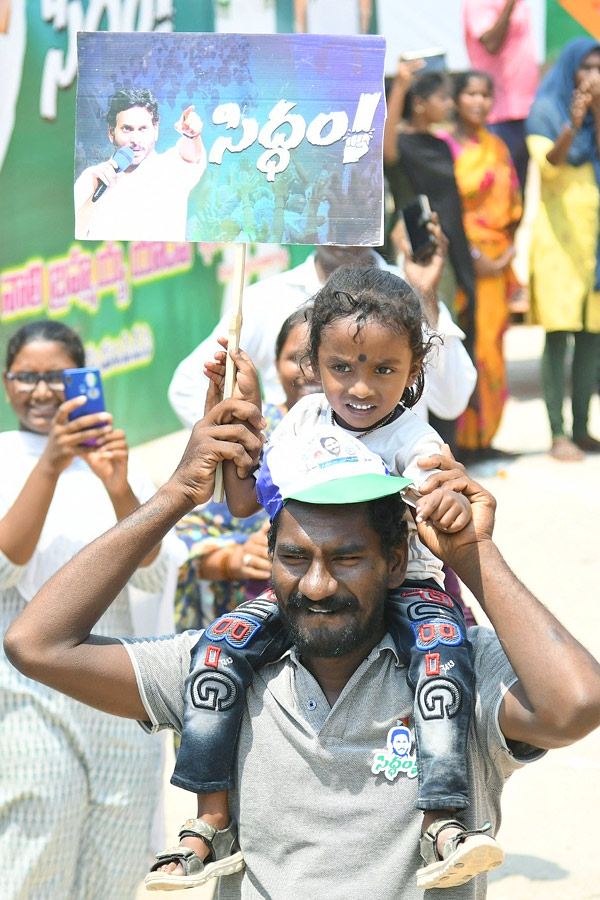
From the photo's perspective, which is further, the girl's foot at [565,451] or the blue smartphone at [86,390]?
the girl's foot at [565,451]

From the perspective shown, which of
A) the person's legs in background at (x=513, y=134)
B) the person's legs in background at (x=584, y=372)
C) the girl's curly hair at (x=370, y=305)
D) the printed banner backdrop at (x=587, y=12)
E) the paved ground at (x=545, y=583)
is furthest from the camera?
the person's legs in background at (x=513, y=134)

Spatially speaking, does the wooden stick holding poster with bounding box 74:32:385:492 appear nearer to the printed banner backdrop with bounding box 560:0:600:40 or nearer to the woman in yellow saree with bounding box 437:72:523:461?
the woman in yellow saree with bounding box 437:72:523:461

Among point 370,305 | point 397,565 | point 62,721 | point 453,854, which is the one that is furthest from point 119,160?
point 62,721

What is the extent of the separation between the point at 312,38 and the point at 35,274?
6657 millimetres

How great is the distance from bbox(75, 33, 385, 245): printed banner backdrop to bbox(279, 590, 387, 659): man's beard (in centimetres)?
80

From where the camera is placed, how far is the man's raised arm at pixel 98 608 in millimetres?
2633

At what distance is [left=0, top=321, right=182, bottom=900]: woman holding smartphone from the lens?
13.3 ft

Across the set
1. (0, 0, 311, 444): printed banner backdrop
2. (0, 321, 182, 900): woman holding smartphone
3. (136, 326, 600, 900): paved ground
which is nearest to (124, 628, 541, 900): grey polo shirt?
(0, 321, 182, 900): woman holding smartphone

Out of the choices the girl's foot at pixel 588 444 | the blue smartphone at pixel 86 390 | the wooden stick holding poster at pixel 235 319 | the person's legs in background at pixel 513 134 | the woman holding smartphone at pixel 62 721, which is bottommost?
the girl's foot at pixel 588 444

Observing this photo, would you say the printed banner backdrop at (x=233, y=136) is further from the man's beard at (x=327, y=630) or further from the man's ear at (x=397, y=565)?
the man's beard at (x=327, y=630)

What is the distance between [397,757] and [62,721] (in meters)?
1.83

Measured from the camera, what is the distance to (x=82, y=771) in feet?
13.7

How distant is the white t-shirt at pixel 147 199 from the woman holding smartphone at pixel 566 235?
805cm

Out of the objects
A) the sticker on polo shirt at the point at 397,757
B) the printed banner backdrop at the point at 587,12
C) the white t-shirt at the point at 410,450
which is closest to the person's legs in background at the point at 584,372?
the printed banner backdrop at the point at 587,12
